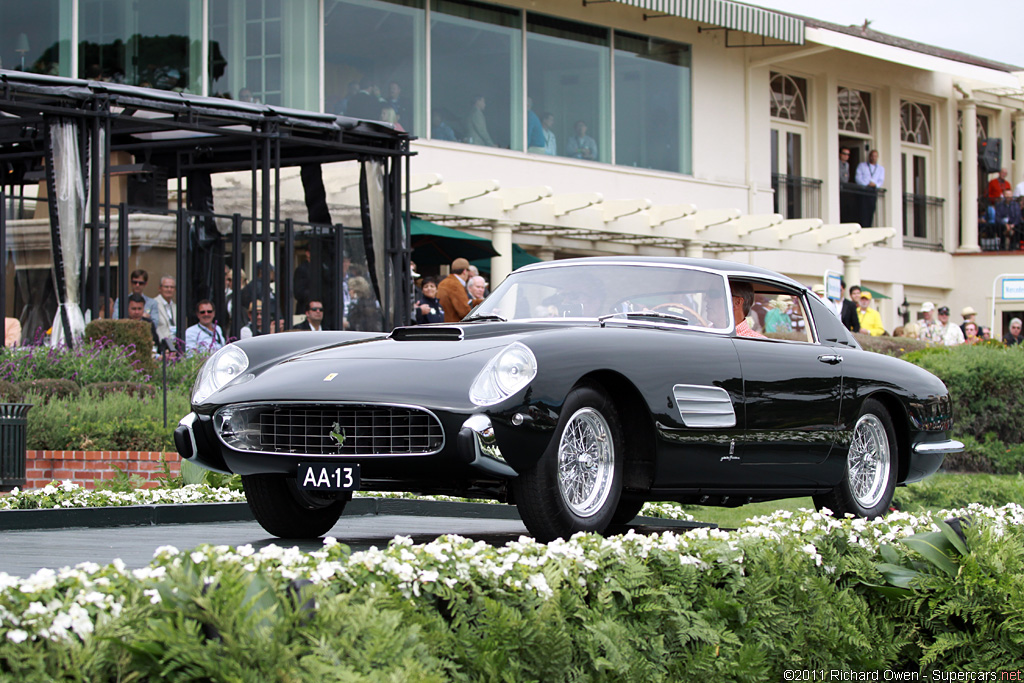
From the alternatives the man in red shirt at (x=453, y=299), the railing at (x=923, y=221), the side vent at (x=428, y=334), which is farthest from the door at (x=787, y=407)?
the railing at (x=923, y=221)

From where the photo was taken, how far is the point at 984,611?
5.73 m

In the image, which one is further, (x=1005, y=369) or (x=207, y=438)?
(x=1005, y=369)

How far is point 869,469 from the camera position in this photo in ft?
25.5

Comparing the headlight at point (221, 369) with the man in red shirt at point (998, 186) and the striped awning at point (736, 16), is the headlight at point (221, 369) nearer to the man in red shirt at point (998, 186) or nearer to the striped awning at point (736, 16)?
the striped awning at point (736, 16)

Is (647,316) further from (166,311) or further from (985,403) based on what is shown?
(166,311)

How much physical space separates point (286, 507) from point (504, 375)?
5.29ft

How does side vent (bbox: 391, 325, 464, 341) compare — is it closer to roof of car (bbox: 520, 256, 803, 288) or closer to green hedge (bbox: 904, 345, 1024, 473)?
roof of car (bbox: 520, 256, 803, 288)

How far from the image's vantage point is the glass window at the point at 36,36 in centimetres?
1942

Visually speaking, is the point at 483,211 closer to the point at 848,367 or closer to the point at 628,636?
the point at 848,367

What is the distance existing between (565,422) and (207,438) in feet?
5.31

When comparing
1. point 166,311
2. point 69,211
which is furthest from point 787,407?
point 166,311

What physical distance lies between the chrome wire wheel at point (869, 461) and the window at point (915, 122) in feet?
94.8

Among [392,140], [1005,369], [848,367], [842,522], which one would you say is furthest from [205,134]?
[842,522]

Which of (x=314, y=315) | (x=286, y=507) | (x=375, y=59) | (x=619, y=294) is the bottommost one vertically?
(x=286, y=507)
